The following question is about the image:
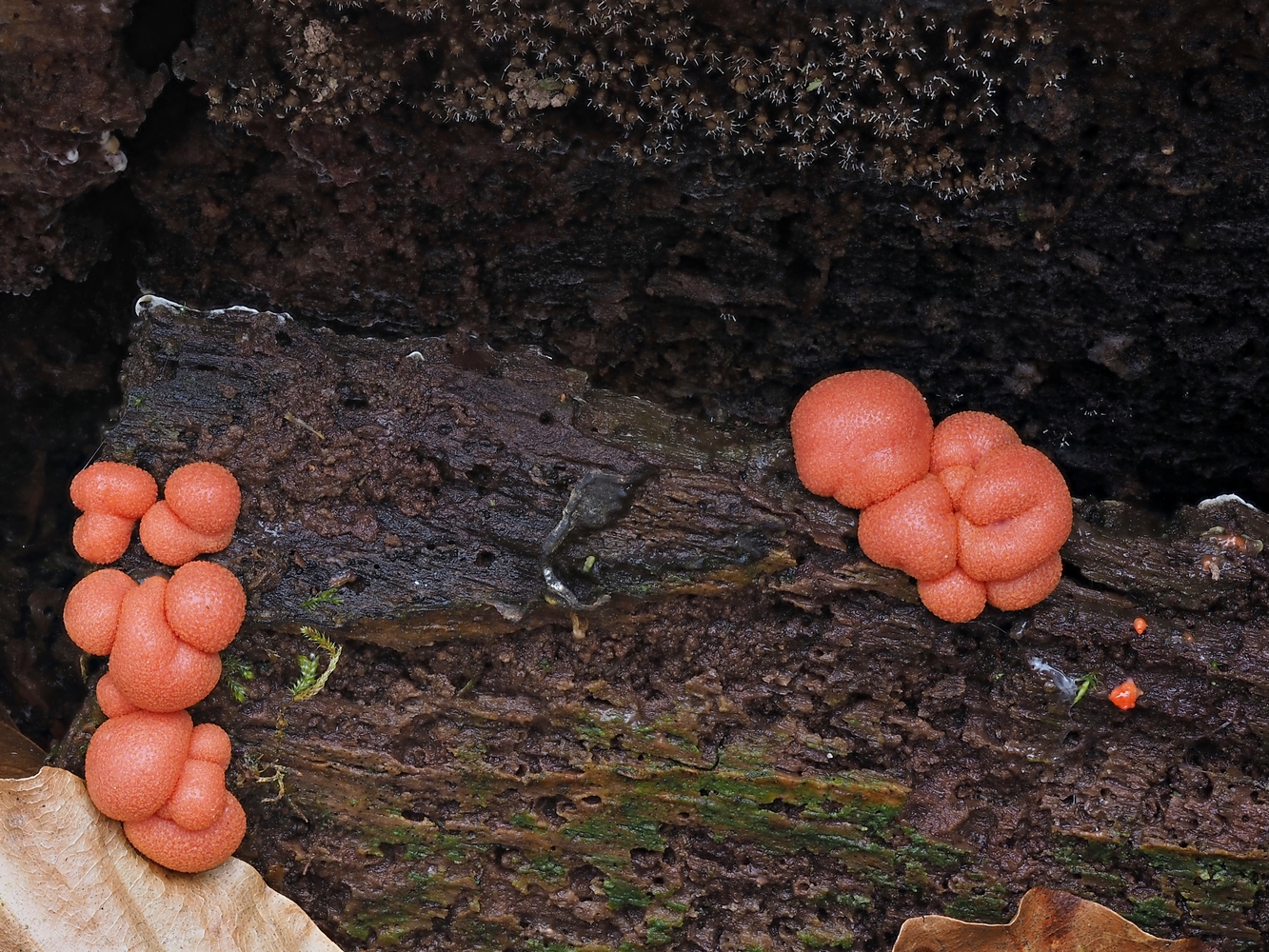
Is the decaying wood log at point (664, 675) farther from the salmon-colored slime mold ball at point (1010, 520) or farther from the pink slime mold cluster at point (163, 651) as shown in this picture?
the salmon-colored slime mold ball at point (1010, 520)

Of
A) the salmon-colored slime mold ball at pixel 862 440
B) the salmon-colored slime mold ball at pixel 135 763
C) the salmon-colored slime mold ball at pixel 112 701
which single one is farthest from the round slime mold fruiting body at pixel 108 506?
the salmon-colored slime mold ball at pixel 862 440

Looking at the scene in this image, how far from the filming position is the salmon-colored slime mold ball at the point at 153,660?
3225mm

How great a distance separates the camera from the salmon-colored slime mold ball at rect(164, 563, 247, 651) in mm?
3271

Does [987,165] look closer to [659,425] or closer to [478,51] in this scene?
[659,425]

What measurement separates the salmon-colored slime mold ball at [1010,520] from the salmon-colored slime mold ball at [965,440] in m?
0.12

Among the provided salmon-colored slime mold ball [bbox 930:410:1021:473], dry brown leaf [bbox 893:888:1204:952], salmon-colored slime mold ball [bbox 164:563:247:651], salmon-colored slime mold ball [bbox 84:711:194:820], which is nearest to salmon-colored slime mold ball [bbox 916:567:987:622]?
salmon-colored slime mold ball [bbox 930:410:1021:473]

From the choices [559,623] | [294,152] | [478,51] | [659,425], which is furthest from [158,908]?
[478,51]

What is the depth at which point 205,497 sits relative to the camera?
11.0 ft

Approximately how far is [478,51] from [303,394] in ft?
4.25

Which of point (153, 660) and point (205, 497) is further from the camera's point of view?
point (205, 497)

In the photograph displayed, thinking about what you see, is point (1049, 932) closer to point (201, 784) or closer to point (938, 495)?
point (938, 495)

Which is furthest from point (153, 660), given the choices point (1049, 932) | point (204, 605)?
point (1049, 932)

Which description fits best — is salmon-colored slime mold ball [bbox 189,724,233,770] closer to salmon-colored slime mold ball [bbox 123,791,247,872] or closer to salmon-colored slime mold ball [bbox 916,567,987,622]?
salmon-colored slime mold ball [bbox 123,791,247,872]

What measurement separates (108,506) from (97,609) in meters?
0.35
